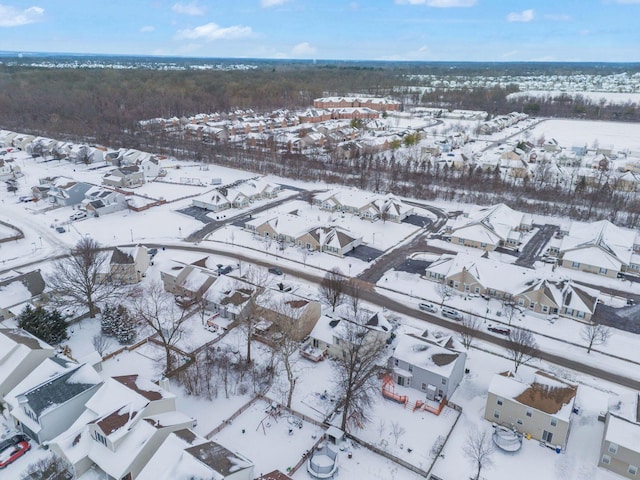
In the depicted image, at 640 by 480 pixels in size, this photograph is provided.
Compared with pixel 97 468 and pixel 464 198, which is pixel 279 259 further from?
pixel 464 198

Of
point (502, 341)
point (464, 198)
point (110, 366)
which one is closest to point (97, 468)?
point (110, 366)

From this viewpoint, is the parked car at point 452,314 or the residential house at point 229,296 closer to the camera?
the residential house at point 229,296

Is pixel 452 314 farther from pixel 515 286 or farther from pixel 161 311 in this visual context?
pixel 161 311

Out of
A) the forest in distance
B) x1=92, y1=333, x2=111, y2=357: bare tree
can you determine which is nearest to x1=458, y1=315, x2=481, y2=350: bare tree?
x1=92, y1=333, x2=111, y2=357: bare tree

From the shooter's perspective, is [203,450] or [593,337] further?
[593,337]

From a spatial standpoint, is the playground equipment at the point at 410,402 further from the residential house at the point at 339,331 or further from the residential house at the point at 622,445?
the residential house at the point at 622,445

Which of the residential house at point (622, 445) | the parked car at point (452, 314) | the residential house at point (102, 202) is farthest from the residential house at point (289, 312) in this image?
the residential house at point (102, 202)

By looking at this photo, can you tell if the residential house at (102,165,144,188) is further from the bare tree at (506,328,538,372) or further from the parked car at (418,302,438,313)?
the bare tree at (506,328,538,372)
